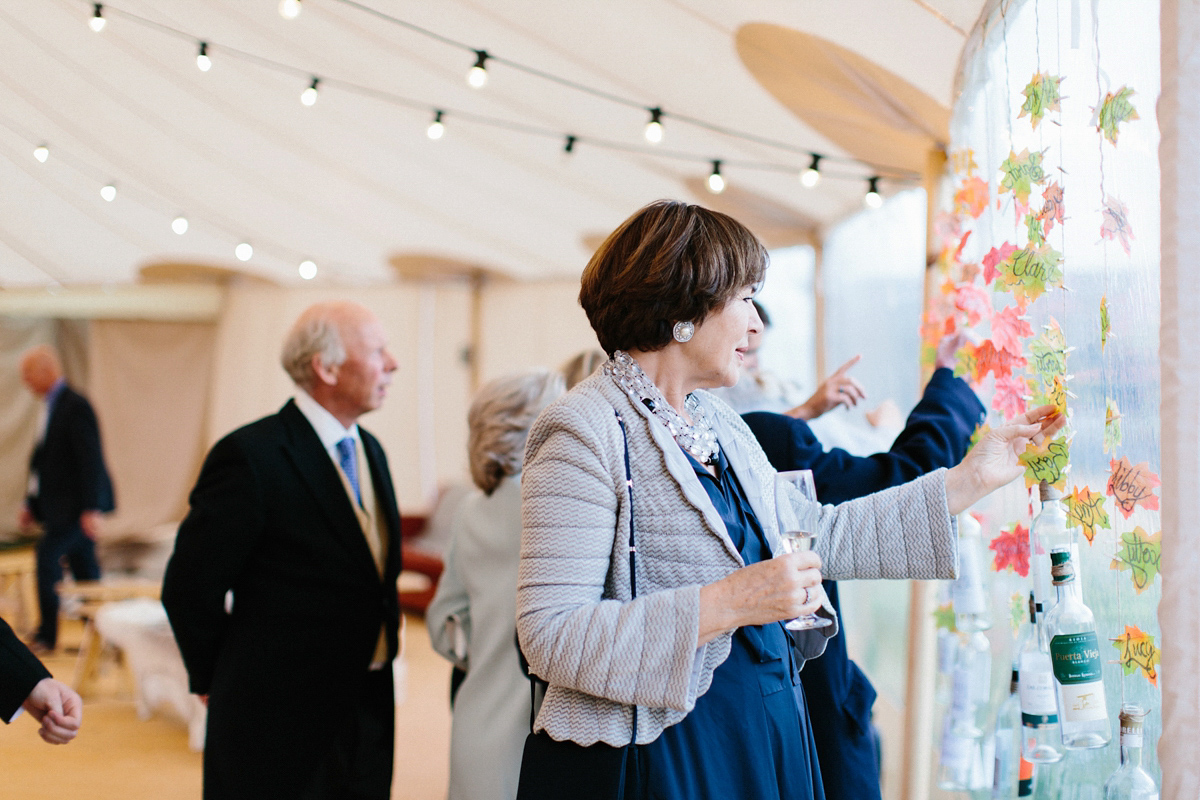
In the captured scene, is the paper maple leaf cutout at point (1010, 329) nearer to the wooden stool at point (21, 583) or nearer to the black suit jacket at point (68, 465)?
the black suit jacket at point (68, 465)

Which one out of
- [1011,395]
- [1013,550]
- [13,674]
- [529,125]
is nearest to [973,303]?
[1011,395]

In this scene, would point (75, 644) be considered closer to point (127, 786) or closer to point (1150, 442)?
point (127, 786)

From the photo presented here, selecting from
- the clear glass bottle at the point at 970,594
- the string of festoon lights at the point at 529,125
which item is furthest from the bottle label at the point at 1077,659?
the string of festoon lights at the point at 529,125

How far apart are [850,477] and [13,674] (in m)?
1.42

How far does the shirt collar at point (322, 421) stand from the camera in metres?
2.17

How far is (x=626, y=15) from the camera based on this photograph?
10.7ft

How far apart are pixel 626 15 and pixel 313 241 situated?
A: 4.37m

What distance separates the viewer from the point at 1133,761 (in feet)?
4.08

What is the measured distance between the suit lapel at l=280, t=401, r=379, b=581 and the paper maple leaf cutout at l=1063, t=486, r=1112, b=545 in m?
1.42

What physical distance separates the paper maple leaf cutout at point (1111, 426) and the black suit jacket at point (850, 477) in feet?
1.09

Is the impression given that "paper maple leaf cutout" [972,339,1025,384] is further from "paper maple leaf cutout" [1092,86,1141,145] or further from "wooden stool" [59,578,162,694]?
"wooden stool" [59,578,162,694]

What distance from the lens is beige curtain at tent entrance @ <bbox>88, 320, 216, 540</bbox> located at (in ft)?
26.2

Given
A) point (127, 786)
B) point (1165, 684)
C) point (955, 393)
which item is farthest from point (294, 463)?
point (127, 786)

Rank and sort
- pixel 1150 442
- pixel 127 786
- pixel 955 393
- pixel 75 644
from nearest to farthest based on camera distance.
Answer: pixel 1150 442
pixel 955 393
pixel 127 786
pixel 75 644
